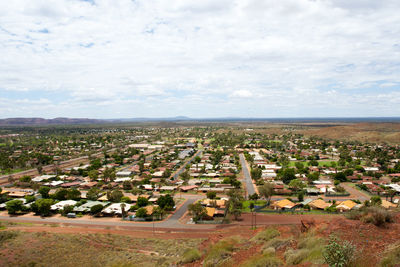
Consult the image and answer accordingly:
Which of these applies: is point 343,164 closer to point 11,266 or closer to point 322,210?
point 322,210

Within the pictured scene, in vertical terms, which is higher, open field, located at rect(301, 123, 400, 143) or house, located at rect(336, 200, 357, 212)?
open field, located at rect(301, 123, 400, 143)

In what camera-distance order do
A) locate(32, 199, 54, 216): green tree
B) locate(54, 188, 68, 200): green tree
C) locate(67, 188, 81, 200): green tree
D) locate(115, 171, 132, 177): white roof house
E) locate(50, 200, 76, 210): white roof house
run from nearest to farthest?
locate(32, 199, 54, 216): green tree → locate(50, 200, 76, 210): white roof house → locate(54, 188, 68, 200): green tree → locate(67, 188, 81, 200): green tree → locate(115, 171, 132, 177): white roof house

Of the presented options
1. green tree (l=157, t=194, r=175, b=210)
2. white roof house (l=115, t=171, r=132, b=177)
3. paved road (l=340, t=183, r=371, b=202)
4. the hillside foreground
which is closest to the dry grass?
the hillside foreground

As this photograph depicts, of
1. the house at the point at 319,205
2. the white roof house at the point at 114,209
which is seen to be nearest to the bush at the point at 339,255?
the house at the point at 319,205

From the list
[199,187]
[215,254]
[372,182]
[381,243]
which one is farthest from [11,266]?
[372,182]

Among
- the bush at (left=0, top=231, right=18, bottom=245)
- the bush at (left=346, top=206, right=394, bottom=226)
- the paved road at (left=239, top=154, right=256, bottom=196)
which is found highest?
the bush at (left=346, top=206, right=394, bottom=226)

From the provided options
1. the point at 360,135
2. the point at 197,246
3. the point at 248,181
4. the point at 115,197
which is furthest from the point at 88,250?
the point at 360,135

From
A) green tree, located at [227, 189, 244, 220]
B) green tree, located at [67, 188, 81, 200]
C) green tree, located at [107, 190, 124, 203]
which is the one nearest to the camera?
green tree, located at [227, 189, 244, 220]

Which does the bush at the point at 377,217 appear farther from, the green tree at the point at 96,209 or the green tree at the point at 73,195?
the green tree at the point at 73,195

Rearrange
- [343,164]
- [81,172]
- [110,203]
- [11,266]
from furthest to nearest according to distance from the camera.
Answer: [343,164]
[81,172]
[110,203]
[11,266]

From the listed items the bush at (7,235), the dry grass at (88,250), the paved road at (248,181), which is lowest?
the paved road at (248,181)

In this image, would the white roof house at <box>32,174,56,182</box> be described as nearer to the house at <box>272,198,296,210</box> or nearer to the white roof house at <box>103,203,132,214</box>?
the white roof house at <box>103,203,132,214</box>
